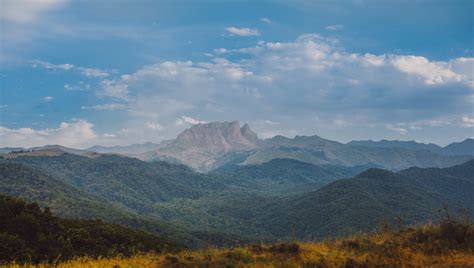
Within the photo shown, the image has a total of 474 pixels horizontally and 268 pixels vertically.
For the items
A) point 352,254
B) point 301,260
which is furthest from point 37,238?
point 352,254

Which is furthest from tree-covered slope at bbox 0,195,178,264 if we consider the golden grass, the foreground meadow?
the golden grass

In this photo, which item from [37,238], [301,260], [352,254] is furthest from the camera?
[37,238]

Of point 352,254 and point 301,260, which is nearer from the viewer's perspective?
point 301,260

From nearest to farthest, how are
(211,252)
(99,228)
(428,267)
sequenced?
(428,267), (211,252), (99,228)

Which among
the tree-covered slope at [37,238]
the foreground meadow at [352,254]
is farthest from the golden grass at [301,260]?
the tree-covered slope at [37,238]

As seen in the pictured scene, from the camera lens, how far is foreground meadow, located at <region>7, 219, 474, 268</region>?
16.5 metres

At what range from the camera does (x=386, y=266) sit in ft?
52.3

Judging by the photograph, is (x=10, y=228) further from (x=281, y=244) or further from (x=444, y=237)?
(x=444, y=237)

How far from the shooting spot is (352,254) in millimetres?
18016

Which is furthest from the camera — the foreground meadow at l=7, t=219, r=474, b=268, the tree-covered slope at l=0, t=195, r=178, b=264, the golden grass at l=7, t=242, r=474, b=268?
the tree-covered slope at l=0, t=195, r=178, b=264

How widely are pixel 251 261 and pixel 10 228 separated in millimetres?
19328

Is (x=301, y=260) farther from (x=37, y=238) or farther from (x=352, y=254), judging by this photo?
(x=37, y=238)

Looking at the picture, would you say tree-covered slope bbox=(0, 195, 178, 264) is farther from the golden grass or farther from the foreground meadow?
the golden grass

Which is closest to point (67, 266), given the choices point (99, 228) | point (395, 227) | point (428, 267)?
point (428, 267)
